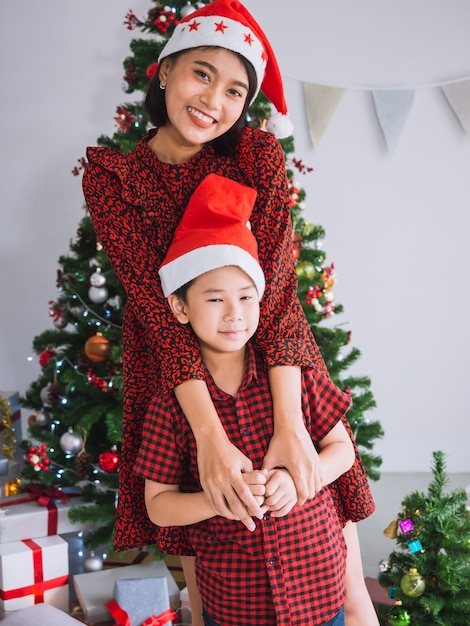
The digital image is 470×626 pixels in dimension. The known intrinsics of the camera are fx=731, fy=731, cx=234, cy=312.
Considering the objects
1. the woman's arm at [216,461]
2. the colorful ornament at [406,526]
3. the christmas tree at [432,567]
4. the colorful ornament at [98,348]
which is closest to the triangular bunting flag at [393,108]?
the colorful ornament at [98,348]

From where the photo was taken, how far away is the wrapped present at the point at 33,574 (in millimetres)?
2230

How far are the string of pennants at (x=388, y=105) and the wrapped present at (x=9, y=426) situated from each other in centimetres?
183

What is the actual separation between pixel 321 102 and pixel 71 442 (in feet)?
6.54

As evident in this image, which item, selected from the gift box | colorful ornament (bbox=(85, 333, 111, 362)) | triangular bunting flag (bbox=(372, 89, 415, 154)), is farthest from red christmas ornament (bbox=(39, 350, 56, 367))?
triangular bunting flag (bbox=(372, 89, 415, 154))

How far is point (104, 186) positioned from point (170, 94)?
0.21 metres

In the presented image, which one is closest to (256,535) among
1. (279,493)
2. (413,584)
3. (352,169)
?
(279,493)

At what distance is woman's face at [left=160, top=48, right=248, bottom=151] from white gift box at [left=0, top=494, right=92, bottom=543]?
5.18ft

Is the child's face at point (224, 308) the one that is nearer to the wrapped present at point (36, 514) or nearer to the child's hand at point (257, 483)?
the child's hand at point (257, 483)

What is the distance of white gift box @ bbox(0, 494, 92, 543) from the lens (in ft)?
7.89

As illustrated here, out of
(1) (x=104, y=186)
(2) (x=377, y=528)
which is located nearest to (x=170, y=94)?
(1) (x=104, y=186)

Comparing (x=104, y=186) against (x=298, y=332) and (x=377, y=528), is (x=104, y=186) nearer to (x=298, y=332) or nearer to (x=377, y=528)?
(x=298, y=332)

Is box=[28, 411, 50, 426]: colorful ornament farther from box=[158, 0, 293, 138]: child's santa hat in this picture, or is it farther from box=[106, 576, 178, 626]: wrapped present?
box=[158, 0, 293, 138]: child's santa hat

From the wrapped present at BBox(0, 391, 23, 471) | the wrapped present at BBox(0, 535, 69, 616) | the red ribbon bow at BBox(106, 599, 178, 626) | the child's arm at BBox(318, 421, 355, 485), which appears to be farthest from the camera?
the wrapped present at BBox(0, 391, 23, 471)

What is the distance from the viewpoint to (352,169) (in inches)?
139
